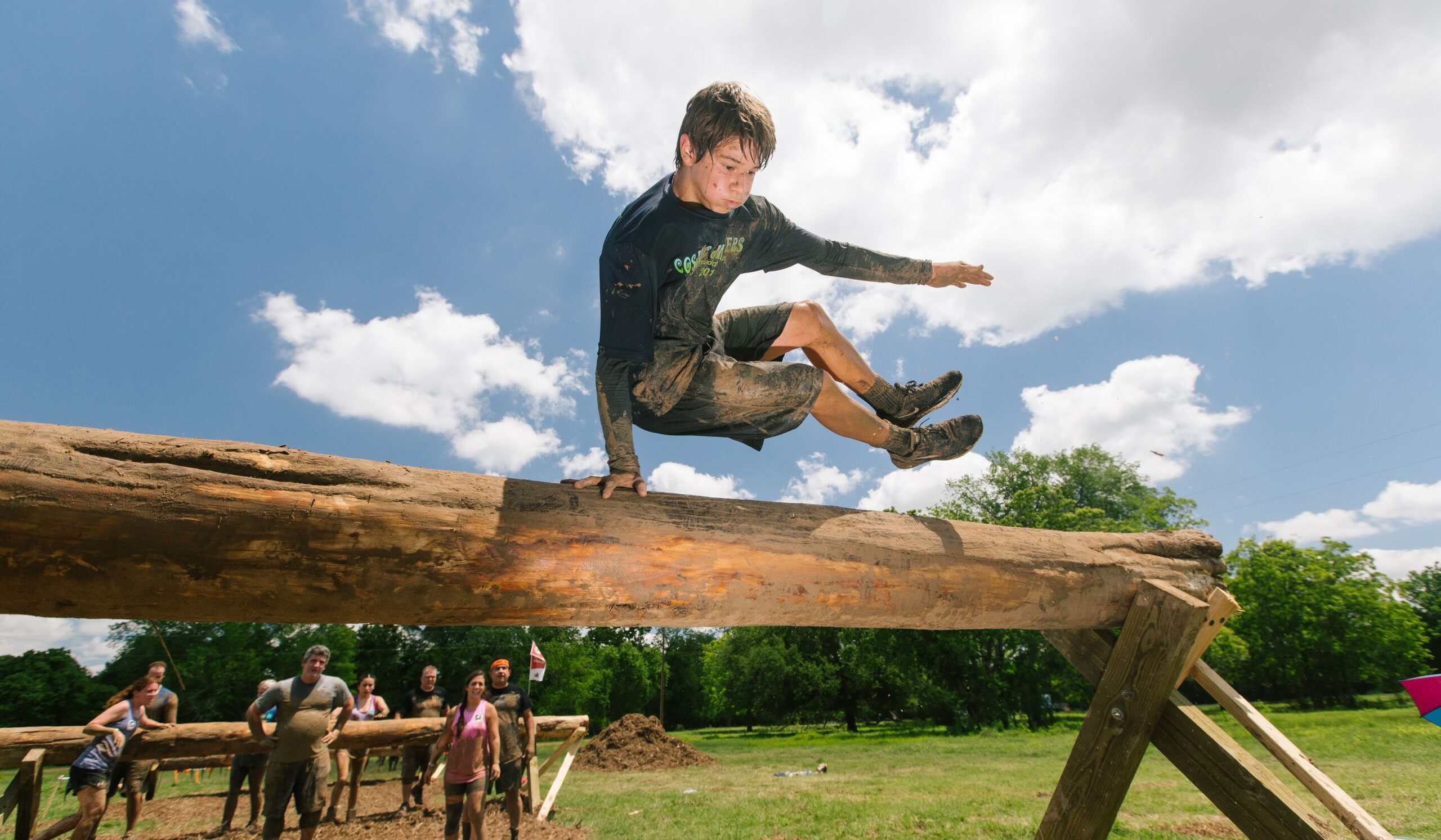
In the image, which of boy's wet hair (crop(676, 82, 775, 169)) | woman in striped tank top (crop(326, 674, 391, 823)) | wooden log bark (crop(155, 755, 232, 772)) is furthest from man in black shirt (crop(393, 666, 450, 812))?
boy's wet hair (crop(676, 82, 775, 169))

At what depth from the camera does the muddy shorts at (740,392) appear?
298cm

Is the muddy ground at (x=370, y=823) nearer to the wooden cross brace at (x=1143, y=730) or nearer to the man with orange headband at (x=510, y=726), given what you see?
the man with orange headband at (x=510, y=726)

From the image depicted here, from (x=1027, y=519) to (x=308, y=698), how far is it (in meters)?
34.9

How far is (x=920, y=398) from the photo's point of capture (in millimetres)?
3584

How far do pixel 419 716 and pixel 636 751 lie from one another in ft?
30.4

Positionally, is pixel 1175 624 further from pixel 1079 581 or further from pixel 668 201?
pixel 668 201

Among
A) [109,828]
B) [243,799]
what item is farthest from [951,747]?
[109,828]

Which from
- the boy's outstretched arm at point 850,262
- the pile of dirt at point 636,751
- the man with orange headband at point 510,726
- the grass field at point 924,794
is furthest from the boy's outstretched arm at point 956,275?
the pile of dirt at point 636,751

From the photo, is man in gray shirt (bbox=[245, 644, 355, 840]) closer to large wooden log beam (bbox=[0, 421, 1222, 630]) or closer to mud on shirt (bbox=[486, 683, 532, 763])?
mud on shirt (bbox=[486, 683, 532, 763])

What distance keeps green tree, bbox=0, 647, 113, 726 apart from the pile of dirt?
1164 inches

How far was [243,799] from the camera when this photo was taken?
440 inches

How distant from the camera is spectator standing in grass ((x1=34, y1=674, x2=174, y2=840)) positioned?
21.6ft

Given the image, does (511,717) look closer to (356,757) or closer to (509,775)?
(509,775)

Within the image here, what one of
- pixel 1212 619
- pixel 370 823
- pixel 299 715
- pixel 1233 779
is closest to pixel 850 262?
pixel 1212 619
